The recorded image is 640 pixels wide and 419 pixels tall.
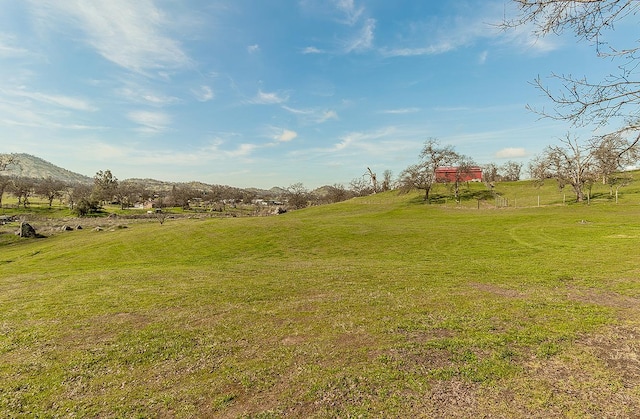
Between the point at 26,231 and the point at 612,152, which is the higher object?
the point at 612,152

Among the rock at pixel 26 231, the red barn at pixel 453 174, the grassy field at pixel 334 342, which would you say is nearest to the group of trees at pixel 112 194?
the red barn at pixel 453 174

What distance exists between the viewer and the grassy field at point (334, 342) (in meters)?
4.79

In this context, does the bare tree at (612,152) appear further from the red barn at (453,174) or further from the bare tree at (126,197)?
the bare tree at (126,197)

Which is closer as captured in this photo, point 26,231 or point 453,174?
point 26,231

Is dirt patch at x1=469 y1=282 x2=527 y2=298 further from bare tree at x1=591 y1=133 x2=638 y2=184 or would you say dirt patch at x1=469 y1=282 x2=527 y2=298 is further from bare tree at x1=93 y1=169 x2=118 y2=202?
bare tree at x1=93 y1=169 x2=118 y2=202

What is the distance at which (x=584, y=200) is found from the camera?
169 ft

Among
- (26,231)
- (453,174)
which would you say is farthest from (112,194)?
(453,174)

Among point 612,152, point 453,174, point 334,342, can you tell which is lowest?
point 334,342

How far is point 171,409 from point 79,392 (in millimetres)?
1908

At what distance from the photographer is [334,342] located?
6.86 metres

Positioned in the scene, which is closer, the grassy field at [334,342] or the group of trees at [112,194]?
the grassy field at [334,342]

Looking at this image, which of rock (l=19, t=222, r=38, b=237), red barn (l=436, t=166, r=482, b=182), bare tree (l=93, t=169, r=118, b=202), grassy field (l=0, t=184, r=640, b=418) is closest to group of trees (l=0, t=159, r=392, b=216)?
bare tree (l=93, t=169, r=118, b=202)

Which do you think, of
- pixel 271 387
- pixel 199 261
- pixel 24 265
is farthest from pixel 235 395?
pixel 24 265

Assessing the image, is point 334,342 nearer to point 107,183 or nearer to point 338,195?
point 338,195
